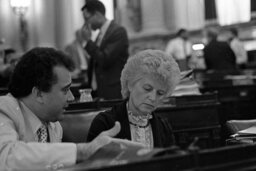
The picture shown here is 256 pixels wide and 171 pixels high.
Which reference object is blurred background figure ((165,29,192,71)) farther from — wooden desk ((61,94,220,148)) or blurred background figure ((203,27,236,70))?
wooden desk ((61,94,220,148))

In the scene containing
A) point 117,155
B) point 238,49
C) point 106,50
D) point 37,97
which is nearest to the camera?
point 117,155

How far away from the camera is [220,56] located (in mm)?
9445

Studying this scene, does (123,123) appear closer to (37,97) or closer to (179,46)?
(37,97)

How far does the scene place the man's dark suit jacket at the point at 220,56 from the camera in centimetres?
942

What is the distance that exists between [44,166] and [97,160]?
0.28m

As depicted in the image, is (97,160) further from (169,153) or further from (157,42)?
(157,42)

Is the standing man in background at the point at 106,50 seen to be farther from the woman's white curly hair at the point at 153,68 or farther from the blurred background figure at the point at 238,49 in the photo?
the blurred background figure at the point at 238,49

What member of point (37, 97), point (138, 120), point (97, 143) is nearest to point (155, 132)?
point (138, 120)

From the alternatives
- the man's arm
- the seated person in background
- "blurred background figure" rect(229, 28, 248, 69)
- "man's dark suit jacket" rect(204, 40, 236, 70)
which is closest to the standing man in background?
the seated person in background

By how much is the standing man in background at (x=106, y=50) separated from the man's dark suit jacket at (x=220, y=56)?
4.81 metres

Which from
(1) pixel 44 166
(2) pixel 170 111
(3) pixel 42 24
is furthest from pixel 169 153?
(3) pixel 42 24

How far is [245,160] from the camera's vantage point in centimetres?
133

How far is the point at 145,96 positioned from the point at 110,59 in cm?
242

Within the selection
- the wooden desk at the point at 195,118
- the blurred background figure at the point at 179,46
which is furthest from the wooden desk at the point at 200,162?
the blurred background figure at the point at 179,46
